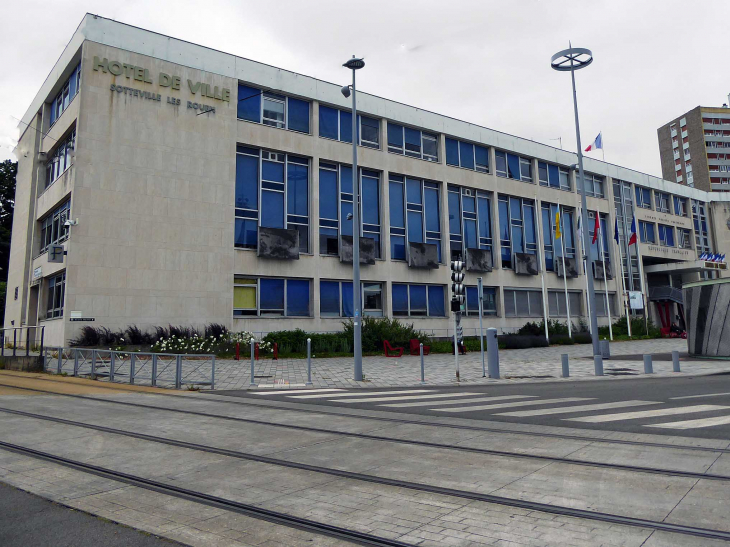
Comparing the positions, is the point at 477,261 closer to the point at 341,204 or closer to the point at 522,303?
the point at 522,303

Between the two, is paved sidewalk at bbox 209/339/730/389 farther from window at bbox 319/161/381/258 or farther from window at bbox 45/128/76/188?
window at bbox 45/128/76/188

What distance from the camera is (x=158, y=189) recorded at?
2656 cm

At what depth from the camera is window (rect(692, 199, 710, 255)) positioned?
60750 mm

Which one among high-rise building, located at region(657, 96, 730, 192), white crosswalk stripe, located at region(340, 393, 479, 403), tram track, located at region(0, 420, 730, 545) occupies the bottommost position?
tram track, located at region(0, 420, 730, 545)

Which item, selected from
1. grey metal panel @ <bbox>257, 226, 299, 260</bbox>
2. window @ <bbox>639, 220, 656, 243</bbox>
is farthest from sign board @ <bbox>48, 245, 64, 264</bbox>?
window @ <bbox>639, 220, 656, 243</bbox>

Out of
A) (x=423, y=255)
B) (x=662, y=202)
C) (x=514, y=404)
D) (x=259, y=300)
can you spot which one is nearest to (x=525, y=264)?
(x=423, y=255)

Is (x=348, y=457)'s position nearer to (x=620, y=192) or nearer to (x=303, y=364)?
(x=303, y=364)

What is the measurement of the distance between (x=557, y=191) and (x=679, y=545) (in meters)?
45.2

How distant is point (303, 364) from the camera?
21.2 meters

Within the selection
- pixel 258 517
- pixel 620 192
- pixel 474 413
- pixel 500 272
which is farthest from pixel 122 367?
pixel 620 192

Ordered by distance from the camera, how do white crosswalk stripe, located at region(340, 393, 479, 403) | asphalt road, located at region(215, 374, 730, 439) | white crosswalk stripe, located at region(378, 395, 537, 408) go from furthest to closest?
white crosswalk stripe, located at region(340, 393, 479, 403) < white crosswalk stripe, located at region(378, 395, 537, 408) < asphalt road, located at region(215, 374, 730, 439)

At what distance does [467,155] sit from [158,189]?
23303 millimetres

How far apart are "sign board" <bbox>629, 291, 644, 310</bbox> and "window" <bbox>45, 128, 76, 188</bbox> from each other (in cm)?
4449

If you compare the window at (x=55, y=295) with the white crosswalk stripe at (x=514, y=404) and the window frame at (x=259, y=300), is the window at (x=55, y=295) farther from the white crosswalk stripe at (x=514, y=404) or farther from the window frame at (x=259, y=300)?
the white crosswalk stripe at (x=514, y=404)
